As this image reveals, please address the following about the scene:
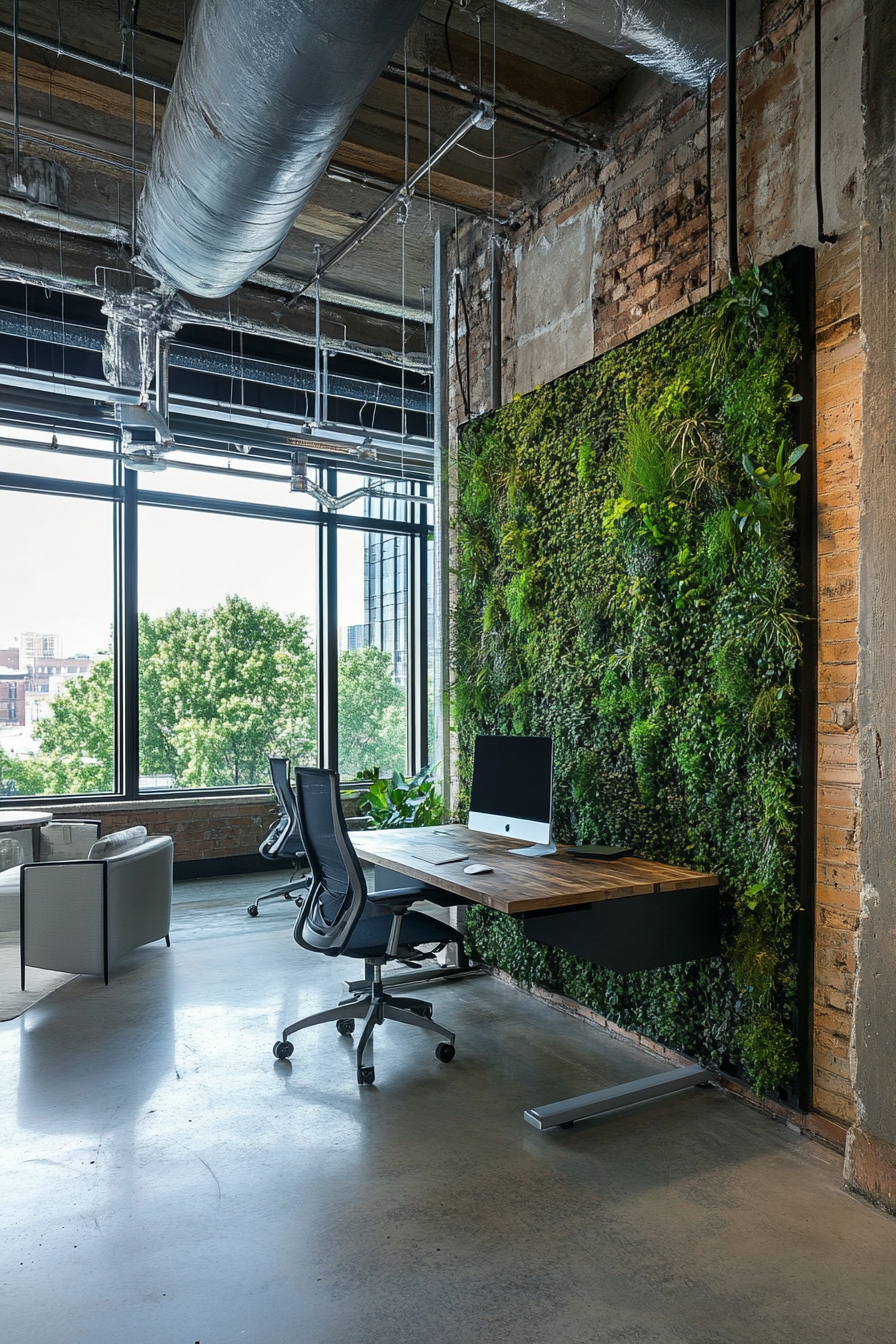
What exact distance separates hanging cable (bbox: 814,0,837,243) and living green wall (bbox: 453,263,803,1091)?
0.64 ft

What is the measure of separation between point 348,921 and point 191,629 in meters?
4.89

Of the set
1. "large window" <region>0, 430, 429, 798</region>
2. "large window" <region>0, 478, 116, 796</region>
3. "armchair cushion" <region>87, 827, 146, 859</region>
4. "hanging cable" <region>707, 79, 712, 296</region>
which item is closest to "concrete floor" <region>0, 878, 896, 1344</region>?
"armchair cushion" <region>87, 827, 146, 859</region>

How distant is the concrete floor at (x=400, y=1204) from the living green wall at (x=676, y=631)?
468mm

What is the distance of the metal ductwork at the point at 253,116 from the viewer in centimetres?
233

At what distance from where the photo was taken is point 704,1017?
3303 mm

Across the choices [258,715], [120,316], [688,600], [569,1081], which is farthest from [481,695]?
[258,715]

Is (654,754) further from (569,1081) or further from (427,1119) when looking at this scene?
(427,1119)

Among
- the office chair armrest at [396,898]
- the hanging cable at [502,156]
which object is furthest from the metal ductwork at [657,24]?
the office chair armrest at [396,898]

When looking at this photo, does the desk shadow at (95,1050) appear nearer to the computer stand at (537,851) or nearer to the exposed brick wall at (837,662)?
the computer stand at (537,851)

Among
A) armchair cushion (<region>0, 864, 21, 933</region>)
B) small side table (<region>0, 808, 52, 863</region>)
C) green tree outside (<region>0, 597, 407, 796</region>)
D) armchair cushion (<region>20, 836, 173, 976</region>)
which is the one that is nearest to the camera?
armchair cushion (<region>20, 836, 173, 976</region>)

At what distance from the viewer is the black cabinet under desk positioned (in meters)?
3.11

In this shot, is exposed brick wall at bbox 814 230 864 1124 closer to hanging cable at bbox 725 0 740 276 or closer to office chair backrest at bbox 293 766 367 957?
hanging cable at bbox 725 0 740 276

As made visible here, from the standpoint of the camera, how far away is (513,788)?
155 inches

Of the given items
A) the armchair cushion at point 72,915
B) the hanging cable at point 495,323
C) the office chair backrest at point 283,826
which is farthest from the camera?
the office chair backrest at point 283,826
